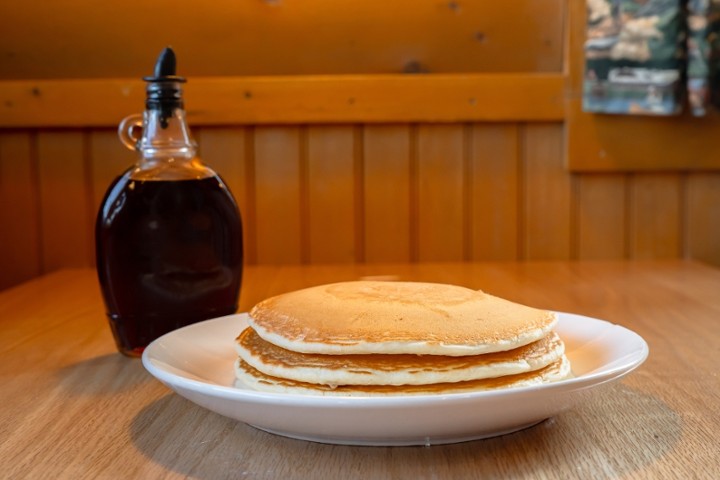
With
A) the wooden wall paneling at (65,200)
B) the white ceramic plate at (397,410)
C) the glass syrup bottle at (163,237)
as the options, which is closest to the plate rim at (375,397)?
the white ceramic plate at (397,410)

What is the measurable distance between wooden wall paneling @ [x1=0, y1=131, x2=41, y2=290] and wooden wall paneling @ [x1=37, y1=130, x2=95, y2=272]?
0.06 ft

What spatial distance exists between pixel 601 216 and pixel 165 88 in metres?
1.24

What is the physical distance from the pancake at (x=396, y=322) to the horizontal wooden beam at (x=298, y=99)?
1122mm

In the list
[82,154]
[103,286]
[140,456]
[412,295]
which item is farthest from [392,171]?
[140,456]

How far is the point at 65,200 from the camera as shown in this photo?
185 cm

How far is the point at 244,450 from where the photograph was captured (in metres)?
0.60

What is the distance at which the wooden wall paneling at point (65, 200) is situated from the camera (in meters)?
1.83

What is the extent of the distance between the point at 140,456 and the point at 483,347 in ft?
0.84

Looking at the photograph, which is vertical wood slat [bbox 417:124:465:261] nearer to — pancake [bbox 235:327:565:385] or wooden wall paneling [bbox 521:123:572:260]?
wooden wall paneling [bbox 521:123:572:260]

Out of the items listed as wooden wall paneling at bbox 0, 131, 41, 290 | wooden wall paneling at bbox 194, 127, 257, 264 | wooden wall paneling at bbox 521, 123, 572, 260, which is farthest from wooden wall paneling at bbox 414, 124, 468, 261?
wooden wall paneling at bbox 0, 131, 41, 290

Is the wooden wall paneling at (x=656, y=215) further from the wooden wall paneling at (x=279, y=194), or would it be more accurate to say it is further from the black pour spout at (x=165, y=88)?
the black pour spout at (x=165, y=88)

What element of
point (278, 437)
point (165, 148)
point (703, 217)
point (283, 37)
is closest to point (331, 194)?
point (283, 37)

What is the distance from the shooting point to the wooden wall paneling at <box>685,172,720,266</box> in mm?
1861

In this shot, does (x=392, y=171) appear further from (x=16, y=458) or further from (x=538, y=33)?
(x=16, y=458)
